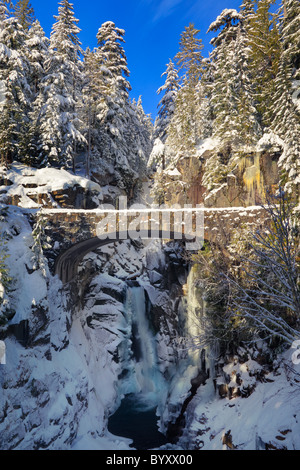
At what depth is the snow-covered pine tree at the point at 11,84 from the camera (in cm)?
1933

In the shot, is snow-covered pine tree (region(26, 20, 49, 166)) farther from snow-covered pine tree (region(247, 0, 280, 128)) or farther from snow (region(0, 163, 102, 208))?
snow-covered pine tree (region(247, 0, 280, 128))

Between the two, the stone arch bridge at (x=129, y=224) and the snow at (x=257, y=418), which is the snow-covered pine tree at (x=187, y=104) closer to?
the stone arch bridge at (x=129, y=224)

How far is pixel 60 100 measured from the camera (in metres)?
22.5

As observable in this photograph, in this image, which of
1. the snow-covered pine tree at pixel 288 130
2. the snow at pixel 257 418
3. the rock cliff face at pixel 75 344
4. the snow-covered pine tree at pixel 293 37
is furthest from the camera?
the snow-covered pine tree at pixel 293 37

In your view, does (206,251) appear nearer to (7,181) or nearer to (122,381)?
(122,381)

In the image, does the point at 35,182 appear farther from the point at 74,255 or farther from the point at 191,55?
the point at 191,55

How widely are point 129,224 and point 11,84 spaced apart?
47.8 ft

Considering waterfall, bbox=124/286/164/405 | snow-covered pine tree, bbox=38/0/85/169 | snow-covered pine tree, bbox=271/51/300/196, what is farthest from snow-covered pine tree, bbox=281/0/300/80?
waterfall, bbox=124/286/164/405

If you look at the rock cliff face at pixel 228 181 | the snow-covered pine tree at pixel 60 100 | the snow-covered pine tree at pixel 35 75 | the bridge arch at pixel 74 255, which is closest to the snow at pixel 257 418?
the bridge arch at pixel 74 255

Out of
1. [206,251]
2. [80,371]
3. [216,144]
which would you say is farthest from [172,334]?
[216,144]

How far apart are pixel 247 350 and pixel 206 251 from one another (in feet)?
17.0

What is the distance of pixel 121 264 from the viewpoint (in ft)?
86.0

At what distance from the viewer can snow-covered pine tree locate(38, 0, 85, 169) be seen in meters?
21.8

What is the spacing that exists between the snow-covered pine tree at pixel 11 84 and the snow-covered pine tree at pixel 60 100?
183cm
